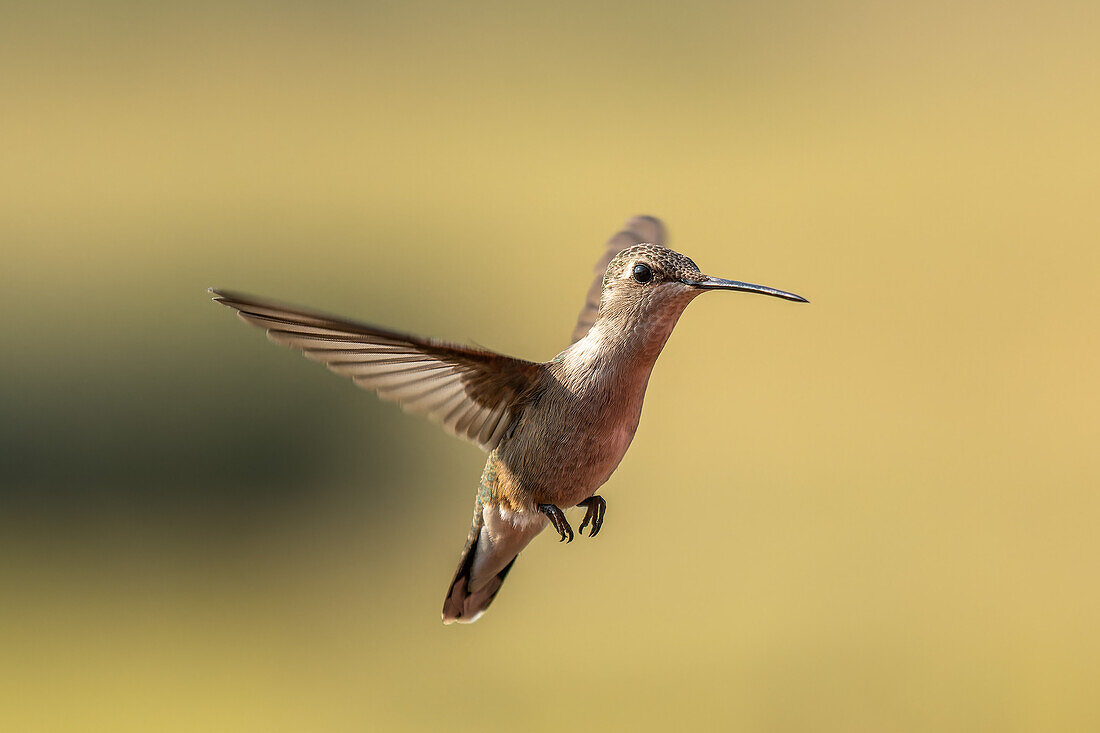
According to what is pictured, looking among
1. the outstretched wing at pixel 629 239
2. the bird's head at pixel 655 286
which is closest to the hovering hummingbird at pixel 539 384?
the bird's head at pixel 655 286

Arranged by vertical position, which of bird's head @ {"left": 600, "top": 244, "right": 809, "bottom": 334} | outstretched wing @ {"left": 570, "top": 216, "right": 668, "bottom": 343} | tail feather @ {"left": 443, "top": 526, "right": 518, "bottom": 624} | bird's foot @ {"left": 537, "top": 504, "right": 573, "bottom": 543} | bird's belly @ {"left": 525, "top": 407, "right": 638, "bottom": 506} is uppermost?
outstretched wing @ {"left": 570, "top": 216, "right": 668, "bottom": 343}

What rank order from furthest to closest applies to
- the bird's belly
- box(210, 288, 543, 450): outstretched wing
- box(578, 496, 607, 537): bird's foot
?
1. box(578, 496, 607, 537): bird's foot
2. the bird's belly
3. box(210, 288, 543, 450): outstretched wing

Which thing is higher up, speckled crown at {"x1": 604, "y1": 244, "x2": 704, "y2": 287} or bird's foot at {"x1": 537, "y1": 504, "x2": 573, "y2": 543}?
speckled crown at {"x1": 604, "y1": 244, "x2": 704, "y2": 287}

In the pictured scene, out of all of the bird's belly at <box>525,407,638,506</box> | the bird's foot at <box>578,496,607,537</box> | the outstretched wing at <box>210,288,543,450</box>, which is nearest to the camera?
the outstretched wing at <box>210,288,543,450</box>

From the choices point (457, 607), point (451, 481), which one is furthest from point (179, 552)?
point (457, 607)

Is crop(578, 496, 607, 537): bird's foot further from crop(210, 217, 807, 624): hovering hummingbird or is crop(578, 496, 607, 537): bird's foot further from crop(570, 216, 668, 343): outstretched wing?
crop(570, 216, 668, 343): outstretched wing

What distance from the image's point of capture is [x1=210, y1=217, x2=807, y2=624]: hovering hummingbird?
584 mm

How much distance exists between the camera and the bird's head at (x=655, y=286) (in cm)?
60

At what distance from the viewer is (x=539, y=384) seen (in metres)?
0.71

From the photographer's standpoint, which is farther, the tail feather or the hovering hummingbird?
the tail feather

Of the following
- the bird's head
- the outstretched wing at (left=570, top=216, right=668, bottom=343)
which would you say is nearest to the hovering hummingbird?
the bird's head

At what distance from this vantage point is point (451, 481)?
13.9 ft

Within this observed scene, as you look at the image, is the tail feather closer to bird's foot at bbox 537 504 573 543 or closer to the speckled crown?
bird's foot at bbox 537 504 573 543

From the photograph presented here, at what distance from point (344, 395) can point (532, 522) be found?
8.62ft
